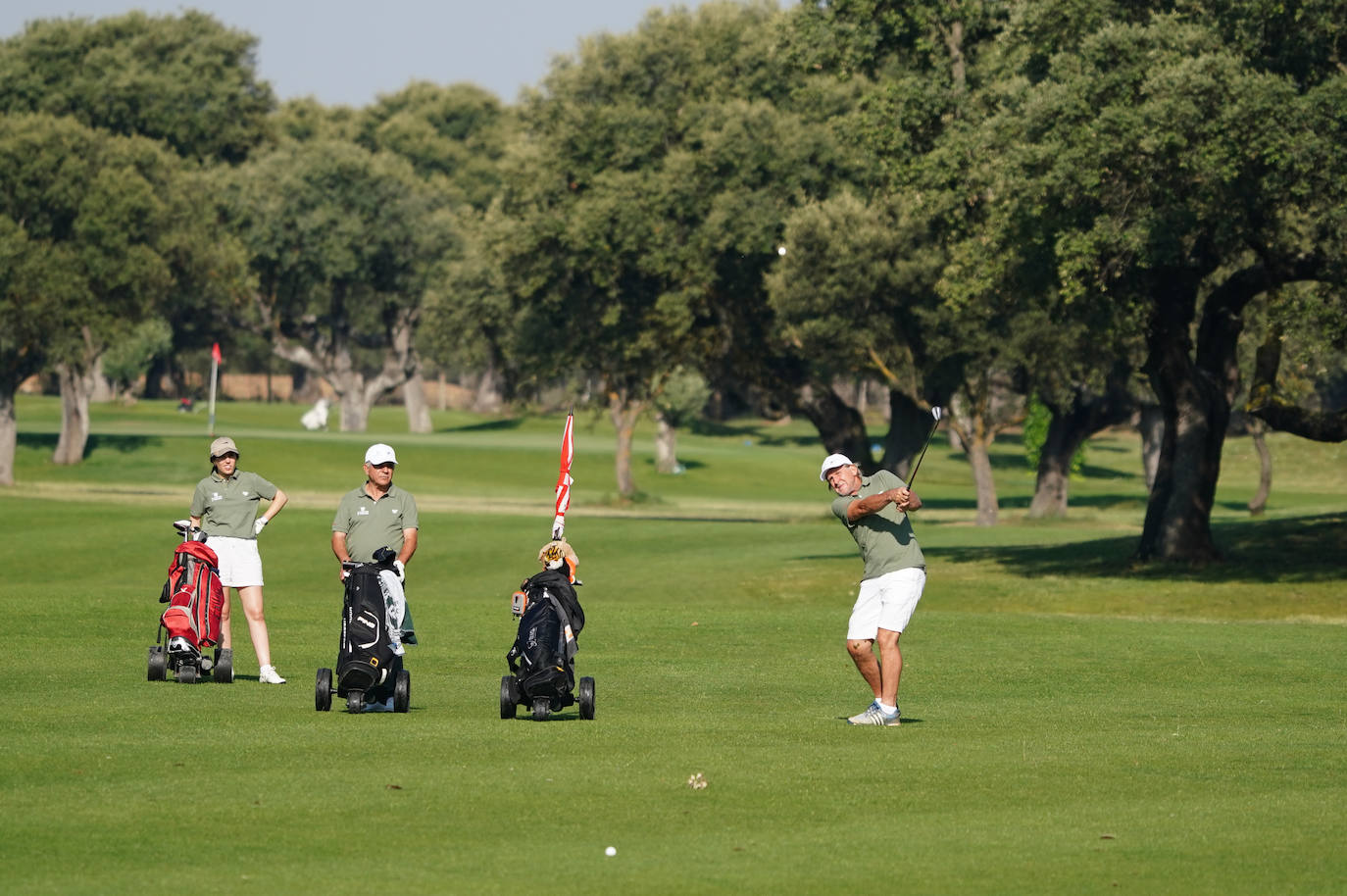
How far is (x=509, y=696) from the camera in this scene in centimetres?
1516

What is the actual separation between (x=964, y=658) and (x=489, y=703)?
7.50 m

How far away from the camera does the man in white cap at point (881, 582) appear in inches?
599

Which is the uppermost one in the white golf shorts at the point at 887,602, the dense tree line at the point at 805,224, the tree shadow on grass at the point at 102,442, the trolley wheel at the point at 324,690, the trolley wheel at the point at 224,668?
the dense tree line at the point at 805,224

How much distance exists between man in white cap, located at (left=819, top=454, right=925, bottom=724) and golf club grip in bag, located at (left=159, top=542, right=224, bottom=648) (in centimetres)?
595

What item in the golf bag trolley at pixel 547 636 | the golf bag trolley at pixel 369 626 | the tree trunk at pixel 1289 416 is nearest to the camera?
the golf bag trolley at pixel 547 636

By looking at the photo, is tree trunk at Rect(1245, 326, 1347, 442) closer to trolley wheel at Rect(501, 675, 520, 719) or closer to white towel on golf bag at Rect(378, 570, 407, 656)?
trolley wheel at Rect(501, 675, 520, 719)

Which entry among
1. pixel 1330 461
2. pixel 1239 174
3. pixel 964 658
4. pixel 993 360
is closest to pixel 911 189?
pixel 1239 174

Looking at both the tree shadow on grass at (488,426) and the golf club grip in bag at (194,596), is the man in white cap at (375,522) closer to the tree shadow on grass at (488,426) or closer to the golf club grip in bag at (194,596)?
the golf club grip in bag at (194,596)

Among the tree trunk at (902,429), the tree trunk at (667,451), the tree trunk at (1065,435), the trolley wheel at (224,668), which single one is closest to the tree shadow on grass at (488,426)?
the tree trunk at (667,451)

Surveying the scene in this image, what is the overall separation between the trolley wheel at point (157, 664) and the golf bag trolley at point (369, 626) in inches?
116

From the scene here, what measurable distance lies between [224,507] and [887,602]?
21.2ft

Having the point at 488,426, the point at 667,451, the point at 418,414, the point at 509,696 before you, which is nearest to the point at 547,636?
the point at 509,696

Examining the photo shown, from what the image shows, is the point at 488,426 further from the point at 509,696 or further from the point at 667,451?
the point at 509,696

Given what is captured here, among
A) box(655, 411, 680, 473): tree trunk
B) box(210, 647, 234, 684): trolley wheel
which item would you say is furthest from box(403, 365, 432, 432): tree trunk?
box(210, 647, 234, 684): trolley wheel
